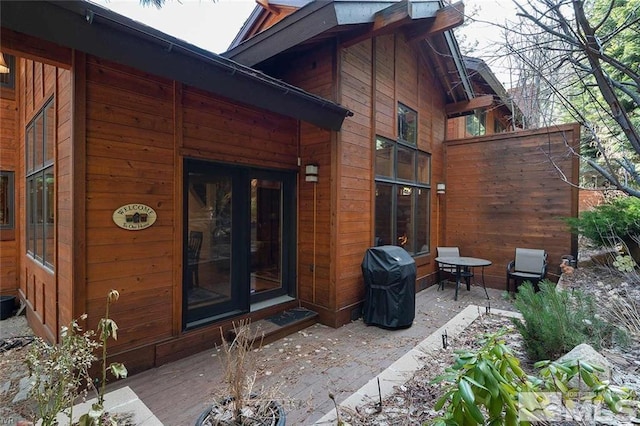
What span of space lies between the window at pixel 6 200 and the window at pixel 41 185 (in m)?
1.03

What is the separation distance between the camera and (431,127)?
738 cm

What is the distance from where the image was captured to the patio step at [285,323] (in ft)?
13.5

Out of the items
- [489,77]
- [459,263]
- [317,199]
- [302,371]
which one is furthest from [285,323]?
[489,77]

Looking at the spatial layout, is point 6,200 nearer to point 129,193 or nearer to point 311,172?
point 129,193

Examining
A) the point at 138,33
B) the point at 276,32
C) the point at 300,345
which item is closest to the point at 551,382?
the point at 300,345

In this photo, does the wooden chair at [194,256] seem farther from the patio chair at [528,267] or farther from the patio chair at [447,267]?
the patio chair at [528,267]

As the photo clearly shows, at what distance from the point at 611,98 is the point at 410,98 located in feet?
12.2

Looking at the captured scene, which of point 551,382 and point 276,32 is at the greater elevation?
point 276,32

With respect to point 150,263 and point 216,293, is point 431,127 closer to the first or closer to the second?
point 216,293

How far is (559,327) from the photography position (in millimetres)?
2855

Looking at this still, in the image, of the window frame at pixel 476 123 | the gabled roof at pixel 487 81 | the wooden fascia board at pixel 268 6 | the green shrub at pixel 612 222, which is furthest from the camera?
the window frame at pixel 476 123

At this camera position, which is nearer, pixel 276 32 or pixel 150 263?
pixel 150 263

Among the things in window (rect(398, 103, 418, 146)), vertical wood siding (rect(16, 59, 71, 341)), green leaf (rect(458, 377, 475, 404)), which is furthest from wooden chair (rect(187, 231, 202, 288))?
window (rect(398, 103, 418, 146))

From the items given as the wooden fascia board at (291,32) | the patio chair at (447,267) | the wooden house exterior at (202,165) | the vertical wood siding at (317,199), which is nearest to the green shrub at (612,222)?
the wooden house exterior at (202,165)
